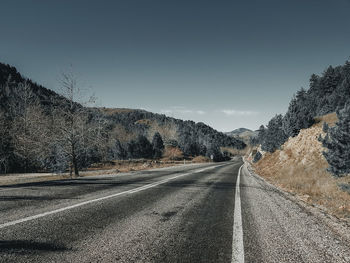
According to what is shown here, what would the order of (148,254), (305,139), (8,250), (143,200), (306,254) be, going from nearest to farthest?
(8,250), (148,254), (306,254), (143,200), (305,139)

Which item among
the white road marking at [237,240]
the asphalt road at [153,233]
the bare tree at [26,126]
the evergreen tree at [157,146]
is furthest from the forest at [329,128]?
the evergreen tree at [157,146]

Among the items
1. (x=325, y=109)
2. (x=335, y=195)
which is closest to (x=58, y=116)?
(x=335, y=195)

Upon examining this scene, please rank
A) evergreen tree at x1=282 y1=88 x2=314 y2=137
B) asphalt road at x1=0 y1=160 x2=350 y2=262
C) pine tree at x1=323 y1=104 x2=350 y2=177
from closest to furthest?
asphalt road at x1=0 y1=160 x2=350 y2=262 < pine tree at x1=323 y1=104 x2=350 y2=177 < evergreen tree at x1=282 y1=88 x2=314 y2=137

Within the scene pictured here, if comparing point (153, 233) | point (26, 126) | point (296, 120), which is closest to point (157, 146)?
point (26, 126)

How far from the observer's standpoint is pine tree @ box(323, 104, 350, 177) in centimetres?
933

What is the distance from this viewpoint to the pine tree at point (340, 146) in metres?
9.33

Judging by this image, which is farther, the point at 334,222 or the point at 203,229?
the point at 334,222

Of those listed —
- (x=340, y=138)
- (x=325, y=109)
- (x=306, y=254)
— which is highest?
(x=325, y=109)

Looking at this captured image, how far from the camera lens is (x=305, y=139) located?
20906mm

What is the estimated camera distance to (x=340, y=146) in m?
9.70

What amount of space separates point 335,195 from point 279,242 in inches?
253

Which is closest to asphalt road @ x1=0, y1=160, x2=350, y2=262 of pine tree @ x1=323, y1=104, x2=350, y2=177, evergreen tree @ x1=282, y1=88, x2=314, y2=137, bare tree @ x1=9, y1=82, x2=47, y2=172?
pine tree @ x1=323, y1=104, x2=350, y2=177

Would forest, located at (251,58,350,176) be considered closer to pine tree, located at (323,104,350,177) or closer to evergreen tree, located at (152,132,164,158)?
pine tree, located at (323,104,350,177)

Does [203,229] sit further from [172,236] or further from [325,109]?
[325,109]
